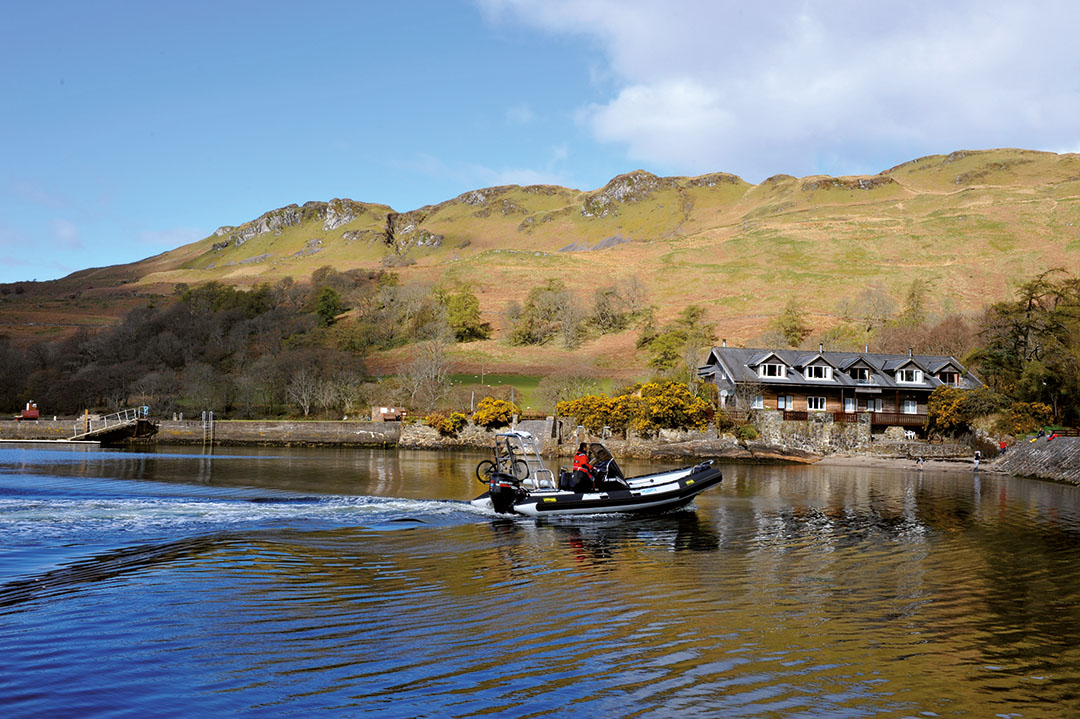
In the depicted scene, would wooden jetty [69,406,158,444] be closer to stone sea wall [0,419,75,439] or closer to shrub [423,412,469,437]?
stone sea wall [0,419,75,439]

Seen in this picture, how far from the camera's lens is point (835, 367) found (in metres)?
71.0

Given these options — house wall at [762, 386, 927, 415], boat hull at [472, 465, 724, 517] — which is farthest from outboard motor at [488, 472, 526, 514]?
house wall at [762, 386, 927, 415]

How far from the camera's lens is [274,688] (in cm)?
995

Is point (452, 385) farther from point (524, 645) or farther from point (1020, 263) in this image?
point (1020, 263)

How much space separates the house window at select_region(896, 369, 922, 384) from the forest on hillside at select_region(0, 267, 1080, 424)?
170 inches

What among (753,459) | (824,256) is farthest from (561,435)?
(824,256)

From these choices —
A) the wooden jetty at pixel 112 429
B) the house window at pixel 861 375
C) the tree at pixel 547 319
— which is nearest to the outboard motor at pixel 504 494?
the house window at pixel 861 375

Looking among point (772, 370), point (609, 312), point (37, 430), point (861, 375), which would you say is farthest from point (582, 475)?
point (609, 312)

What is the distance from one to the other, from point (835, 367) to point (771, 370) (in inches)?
235

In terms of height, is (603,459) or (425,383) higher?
(425,383)

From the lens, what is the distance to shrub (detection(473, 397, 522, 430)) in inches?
2685

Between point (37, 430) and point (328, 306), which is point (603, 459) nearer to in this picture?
point (37, 430)

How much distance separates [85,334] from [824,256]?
13617 cm

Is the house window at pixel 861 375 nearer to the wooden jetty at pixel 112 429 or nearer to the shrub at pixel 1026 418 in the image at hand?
the shrub at pixel 1026 418
